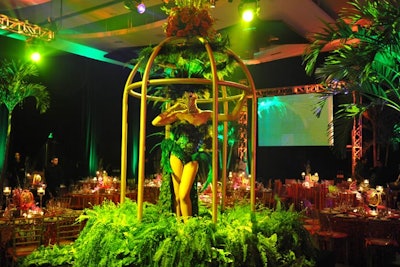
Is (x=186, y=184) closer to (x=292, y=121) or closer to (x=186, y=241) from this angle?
(x=186, y=241)

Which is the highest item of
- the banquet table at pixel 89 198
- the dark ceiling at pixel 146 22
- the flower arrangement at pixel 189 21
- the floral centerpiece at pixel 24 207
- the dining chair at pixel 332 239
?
the dark ceiling at pixel 146 22

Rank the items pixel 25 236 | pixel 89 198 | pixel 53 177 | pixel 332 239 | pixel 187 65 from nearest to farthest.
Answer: pixel 187 65 < pixel 25 236 < pixel 332 239 < pixel 89 198 < pixel 53 177

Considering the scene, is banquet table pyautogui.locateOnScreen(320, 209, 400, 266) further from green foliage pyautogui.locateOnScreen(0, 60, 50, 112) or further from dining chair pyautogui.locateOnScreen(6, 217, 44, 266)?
green foliage pyautogui.locateOnScreen(0, 60, 50, 112)

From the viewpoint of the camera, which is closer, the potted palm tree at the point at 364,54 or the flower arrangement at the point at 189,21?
the flower arrangement at the point at 189,21

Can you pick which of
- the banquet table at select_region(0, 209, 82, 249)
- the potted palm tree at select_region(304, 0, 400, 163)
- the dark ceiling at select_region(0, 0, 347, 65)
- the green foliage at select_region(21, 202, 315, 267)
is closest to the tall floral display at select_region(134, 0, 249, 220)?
the green foliage at select_region(21, 202, 315, 267)

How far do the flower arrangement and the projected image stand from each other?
26.9ft

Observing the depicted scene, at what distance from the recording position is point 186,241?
3312 millimetres

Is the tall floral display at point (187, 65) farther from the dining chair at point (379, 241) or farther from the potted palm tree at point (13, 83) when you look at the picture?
the potted palm tree at point (13, 83)

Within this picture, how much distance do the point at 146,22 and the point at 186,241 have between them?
738 cm

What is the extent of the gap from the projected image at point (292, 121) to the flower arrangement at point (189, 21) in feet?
26.9

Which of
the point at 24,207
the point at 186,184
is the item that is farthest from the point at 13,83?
the point at 186,184

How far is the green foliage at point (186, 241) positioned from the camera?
330cm

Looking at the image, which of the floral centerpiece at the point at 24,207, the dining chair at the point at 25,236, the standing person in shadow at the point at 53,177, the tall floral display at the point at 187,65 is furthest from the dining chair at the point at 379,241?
the standing person in shadow at the point at 53,177

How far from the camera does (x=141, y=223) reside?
3.59m
